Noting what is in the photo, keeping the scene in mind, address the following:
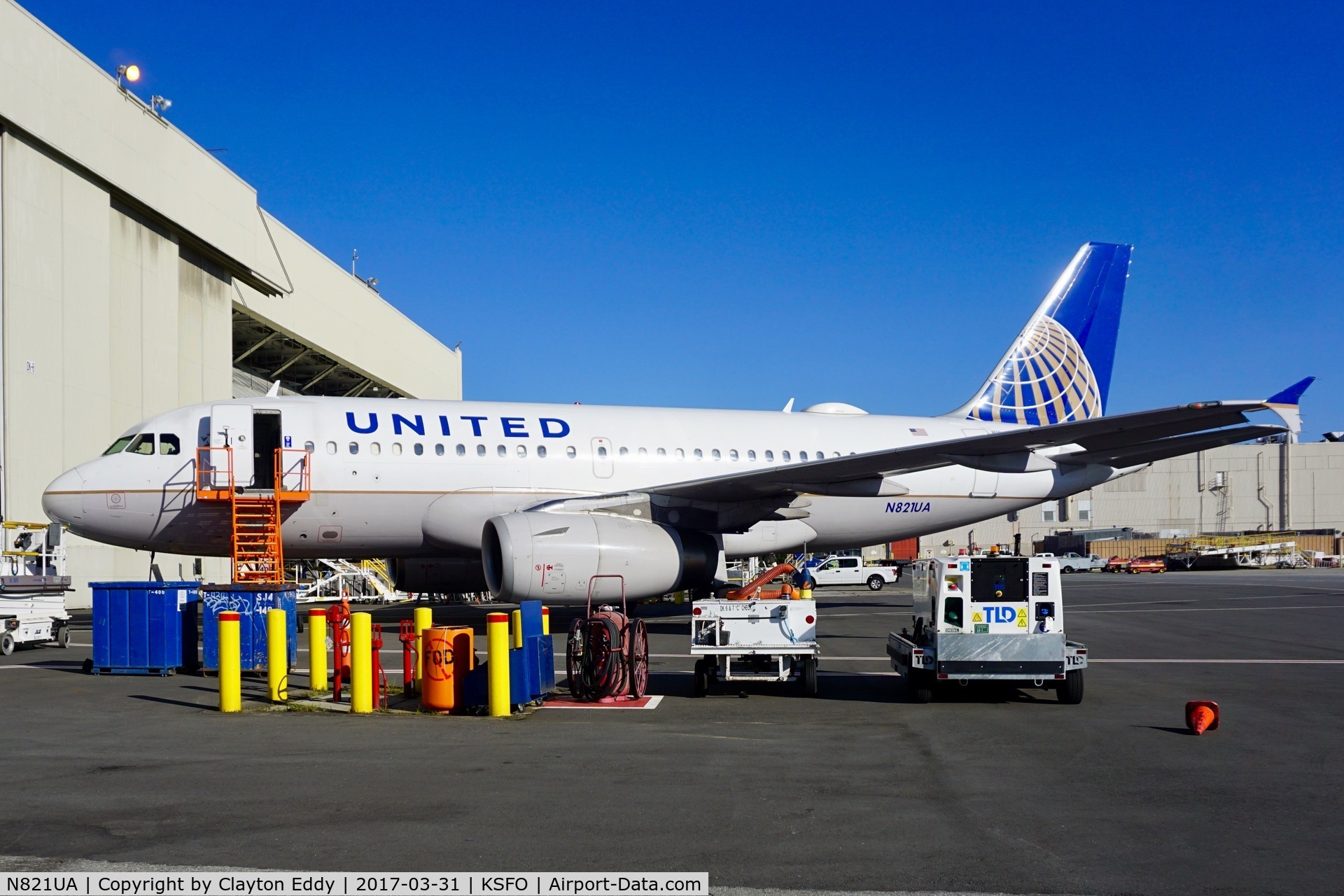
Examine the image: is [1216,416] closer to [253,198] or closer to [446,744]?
[446,744]

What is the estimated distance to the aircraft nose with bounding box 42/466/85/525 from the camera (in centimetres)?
1822

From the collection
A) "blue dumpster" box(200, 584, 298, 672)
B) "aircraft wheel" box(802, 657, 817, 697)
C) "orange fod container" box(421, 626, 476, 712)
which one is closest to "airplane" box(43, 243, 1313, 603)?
"blue dumpster" box(200, 584, 298, 672)

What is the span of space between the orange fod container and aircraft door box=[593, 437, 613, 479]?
9592 mm

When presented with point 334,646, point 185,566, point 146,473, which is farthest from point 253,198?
point 334,646

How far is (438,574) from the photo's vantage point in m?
21.8

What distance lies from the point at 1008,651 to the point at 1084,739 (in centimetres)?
195

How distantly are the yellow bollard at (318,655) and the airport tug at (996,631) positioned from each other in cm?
671

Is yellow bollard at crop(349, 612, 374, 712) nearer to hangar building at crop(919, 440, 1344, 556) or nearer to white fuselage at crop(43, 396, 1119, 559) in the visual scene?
white fuselage at crop(43, 396, 1119, 559)

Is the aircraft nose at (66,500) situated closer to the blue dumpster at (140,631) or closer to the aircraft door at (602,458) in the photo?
the blue dumpster at (140,631)

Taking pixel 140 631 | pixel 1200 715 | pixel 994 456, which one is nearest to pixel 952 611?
pixel 1200 715

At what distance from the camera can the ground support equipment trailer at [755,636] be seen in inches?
485

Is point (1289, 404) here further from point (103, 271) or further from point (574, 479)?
point (103, 271)

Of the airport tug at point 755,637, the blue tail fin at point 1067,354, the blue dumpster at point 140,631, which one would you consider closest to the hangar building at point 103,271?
the blue dumpster at point 140,631

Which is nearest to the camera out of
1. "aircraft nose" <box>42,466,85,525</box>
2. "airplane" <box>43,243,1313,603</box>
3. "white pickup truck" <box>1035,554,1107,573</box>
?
"airplane" <box>43,243,1313,603</box>
